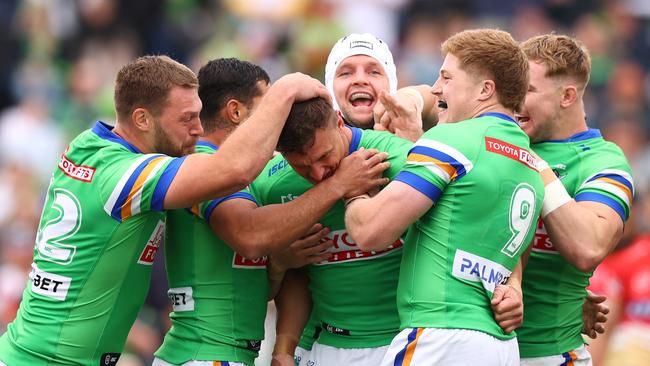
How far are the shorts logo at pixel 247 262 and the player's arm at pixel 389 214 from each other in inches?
35.0

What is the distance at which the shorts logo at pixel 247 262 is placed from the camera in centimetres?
643

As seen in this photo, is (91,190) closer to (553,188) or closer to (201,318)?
(201,318)

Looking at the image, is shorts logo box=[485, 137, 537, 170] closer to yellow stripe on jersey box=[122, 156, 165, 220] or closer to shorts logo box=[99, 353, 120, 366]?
yellow stripe on jersey box=[122, 156, 165, 220]

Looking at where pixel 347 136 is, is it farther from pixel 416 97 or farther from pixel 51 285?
pixel 51 285

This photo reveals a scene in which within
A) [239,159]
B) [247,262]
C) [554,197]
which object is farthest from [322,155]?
[554,197]

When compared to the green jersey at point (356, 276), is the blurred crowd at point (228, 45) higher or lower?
higher

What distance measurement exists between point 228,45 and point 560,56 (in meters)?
10.4

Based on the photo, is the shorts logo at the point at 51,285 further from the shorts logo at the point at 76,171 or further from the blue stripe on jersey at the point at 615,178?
the blue stripe on jersey at the point at 615,178

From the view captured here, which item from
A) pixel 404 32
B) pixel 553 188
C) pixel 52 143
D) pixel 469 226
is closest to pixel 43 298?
pixel 469 226

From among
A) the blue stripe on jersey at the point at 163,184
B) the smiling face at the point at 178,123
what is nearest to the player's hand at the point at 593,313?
the smiling face at the point at 178,123

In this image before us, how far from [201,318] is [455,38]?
2076 millimetres

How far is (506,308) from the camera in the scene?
5.82m

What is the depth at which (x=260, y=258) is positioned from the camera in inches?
256

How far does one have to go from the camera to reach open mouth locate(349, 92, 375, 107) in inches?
298
